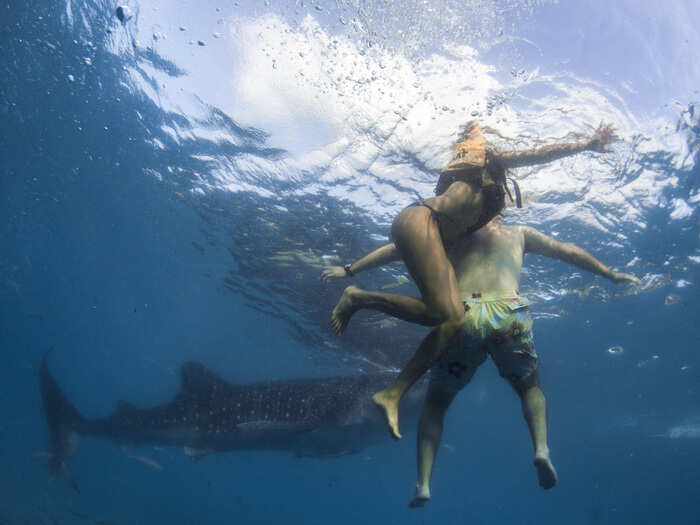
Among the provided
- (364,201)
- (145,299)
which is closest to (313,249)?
(364,201)

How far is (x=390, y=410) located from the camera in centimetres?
288

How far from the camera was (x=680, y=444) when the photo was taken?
31562mm

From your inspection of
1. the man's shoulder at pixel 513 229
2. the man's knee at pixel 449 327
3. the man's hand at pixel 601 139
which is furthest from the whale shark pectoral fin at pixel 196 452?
the man's hand at pixel 601 139

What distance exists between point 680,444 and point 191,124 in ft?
146

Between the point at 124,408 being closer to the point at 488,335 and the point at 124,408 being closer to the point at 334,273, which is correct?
the point at 334,273

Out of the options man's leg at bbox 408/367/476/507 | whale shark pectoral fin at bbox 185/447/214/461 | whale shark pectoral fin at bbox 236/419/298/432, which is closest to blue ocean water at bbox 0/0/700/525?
whale shark pectoral fin at bbox 185/447/214/461

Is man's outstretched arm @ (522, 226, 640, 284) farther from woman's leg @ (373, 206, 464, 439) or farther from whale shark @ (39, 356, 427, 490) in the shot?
whale shark @ (39, 356, 427, 490)

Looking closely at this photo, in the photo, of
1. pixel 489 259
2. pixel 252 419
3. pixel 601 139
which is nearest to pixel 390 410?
pixel 489 259

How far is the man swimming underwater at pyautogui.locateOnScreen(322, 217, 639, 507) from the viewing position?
3182 millimetres

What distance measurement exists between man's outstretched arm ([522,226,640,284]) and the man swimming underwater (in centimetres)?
2

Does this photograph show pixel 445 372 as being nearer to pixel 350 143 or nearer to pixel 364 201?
pixel 350 143

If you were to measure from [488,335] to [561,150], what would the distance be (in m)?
2.35

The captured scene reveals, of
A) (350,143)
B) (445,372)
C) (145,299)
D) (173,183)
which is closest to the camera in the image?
(445,372)

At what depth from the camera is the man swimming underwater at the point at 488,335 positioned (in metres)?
3.18
